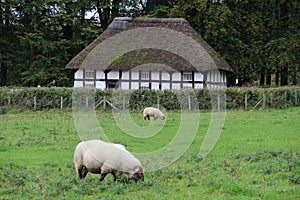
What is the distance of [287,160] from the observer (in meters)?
13.3

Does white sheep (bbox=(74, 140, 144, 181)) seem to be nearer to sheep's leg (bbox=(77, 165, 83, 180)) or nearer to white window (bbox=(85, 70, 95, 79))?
sheep's leg (bbox=(77, 165, 83, 180))

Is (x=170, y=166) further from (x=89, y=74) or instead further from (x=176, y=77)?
(x=89, y=74)

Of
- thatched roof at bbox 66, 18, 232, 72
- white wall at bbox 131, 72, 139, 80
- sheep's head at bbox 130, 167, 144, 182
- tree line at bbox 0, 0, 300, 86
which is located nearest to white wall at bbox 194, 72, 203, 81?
thatched roof at bbox 66, 18, 232, 72

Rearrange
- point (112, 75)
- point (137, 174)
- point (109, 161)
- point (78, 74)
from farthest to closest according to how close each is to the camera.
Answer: point (78, 74)
point (112, 75)
point (137, 174)
point (109, 161)

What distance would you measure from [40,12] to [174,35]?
12.1 metres

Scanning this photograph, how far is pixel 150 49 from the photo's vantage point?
3712 centimetres

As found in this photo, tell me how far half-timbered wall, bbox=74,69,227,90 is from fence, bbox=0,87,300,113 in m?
3.94

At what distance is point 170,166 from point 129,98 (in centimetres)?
1753

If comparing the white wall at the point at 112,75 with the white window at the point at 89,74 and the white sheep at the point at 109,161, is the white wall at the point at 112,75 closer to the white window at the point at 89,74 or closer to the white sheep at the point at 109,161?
the white window at the point at 89,74

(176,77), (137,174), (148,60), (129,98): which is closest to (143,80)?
(148,60)

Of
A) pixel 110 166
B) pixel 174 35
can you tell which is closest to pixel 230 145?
pixel 110 166

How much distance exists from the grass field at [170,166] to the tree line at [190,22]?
19075 mm

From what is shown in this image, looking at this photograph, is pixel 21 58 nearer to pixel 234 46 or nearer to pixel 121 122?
pixel 234 46

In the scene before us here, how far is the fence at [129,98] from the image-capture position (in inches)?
1178
